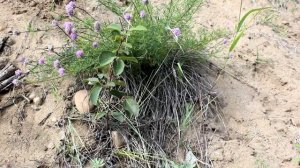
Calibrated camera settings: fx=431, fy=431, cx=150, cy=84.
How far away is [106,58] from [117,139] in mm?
422

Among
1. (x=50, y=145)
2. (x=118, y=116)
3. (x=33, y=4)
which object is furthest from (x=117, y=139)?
(x=33, y=4)

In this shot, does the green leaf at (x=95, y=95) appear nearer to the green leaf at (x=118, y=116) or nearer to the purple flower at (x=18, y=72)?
the green leaf at (x=118, y=116)

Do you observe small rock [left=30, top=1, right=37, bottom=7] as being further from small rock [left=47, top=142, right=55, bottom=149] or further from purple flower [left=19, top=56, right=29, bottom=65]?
small rock [left=47, top=142, right=55, bottom=149]

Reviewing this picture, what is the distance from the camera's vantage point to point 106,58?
6.48 feet

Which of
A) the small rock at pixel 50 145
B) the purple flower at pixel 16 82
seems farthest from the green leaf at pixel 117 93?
the purple flower at pixel 16 82

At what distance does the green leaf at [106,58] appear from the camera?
1.95 metres

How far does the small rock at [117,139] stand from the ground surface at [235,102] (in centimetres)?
29

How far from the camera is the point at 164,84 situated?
92.3 inches

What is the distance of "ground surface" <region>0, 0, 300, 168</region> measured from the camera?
218cm

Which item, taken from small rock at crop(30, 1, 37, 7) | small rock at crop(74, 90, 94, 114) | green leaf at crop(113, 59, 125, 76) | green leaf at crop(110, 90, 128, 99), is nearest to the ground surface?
small rock at crop(30, 1, 37, 7)

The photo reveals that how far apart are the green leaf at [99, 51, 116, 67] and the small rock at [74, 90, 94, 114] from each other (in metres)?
0.31

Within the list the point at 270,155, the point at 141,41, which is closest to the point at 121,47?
→ the point at 141,41

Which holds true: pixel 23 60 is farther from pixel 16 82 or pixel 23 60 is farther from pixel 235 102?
pixel 235 102

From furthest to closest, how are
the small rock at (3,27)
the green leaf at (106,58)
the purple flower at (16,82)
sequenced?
1. the small rock at (3,27)
2. the purple flower at (16,82)
3. the green leaf at (106,58)
